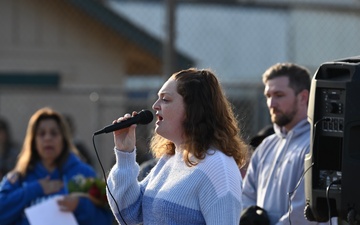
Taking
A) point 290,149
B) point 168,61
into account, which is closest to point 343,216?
point 290,149

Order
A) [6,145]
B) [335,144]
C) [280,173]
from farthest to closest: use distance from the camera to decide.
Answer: [6,145] < [280,173] < [335,144]

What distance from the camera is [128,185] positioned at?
198 inches

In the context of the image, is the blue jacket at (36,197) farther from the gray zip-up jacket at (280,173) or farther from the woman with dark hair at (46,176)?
the gray zip-up jacket at (280,173)

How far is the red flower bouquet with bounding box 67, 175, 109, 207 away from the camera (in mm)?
7789

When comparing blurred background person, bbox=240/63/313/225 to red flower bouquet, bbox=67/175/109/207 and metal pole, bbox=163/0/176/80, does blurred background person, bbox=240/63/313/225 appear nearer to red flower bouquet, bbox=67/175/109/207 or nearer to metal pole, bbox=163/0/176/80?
red flower bouquet, bbox=67/175/109/207

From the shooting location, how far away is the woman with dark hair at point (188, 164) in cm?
477

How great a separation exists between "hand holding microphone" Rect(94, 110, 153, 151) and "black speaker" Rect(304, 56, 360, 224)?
859mm

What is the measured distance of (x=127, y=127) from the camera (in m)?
Result: 4.97

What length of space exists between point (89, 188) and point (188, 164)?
120 inches

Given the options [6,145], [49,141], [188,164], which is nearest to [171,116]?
[188,164]

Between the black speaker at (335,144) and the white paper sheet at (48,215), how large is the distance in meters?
2.86

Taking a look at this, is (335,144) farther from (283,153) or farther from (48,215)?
(48,215)

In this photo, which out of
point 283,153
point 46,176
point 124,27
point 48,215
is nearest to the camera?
point 283,153

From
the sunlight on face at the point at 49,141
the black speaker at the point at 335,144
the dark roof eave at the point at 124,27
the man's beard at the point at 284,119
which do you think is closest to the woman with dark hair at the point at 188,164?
the black speaker at the point at 335,144
